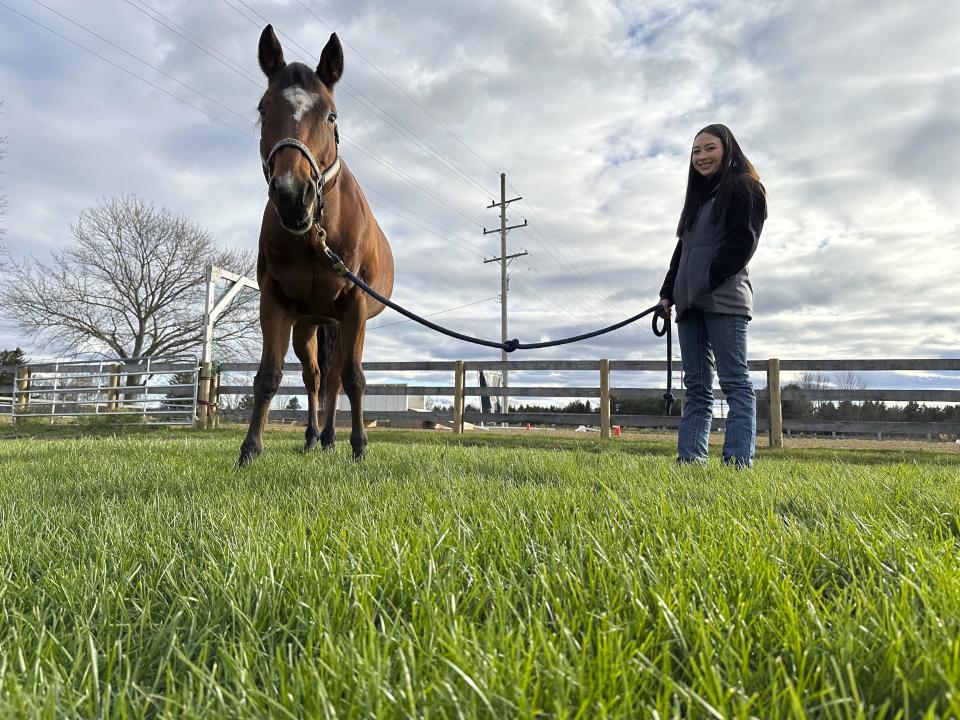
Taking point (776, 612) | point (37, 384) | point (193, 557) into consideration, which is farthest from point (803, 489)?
point (37, 384)

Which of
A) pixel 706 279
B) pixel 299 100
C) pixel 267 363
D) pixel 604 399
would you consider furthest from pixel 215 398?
pixel 706 279

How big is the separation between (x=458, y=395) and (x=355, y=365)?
26.0ft

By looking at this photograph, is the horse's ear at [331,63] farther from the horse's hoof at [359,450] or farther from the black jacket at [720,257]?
the black jacket at [720,257]

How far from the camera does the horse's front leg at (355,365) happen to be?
3840 millimetres

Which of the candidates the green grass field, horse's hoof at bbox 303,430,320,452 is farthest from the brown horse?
the green grass field

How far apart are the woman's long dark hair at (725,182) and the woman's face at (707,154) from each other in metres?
0.03

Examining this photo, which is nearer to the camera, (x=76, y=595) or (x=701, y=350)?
(x=76, y=595)

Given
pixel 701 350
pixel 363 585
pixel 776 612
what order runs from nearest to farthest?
Result: pixel 776 612, pixel 363 585, pixel 701 350

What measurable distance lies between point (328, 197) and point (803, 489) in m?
2.98

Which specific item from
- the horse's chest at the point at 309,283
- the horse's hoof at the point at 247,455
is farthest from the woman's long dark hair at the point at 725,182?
the horse's hoof at the point at 247,455

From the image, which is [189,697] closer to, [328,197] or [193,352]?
[328,197]

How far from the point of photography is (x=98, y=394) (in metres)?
17.2

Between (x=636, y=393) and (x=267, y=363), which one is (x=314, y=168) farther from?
(x=636, y=393)

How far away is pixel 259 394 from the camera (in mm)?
3725
